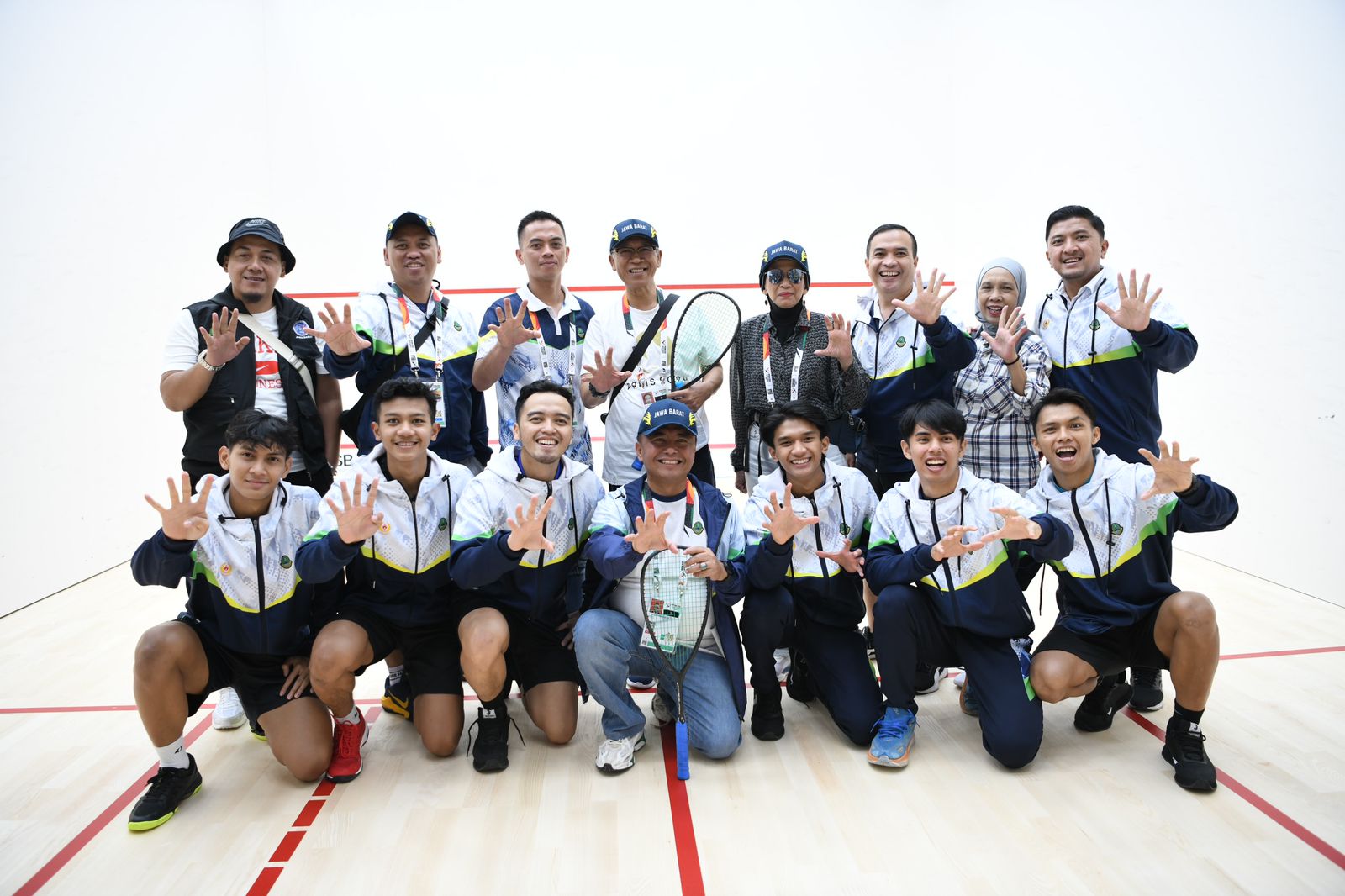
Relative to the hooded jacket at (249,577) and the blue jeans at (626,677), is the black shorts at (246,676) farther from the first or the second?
the blue jeans at (626,677)

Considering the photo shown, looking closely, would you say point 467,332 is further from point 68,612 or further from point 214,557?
point 68,612

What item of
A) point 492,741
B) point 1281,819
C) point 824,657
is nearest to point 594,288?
point 824,657

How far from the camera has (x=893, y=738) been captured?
87.1 inches

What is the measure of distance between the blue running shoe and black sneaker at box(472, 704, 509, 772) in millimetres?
1033

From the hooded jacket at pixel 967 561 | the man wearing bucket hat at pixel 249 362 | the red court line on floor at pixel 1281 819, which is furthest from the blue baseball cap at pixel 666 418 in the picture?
the red court line on floor at pixel 1281 819

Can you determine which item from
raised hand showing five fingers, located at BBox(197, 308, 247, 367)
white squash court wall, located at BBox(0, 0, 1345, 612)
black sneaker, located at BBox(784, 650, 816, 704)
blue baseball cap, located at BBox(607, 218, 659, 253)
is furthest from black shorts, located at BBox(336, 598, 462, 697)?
white squash court wall, located at BBox(0, 0, 1345, 612)

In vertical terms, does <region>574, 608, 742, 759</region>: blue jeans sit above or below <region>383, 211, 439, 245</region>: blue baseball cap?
below

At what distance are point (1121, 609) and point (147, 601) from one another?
426 centimetres

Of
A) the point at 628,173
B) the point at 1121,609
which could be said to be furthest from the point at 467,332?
Answer: the point at 628,173

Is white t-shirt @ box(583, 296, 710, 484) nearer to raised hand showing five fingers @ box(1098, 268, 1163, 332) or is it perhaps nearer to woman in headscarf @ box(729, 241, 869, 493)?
woman in headscarf @ box(729, 241, 869, 493)

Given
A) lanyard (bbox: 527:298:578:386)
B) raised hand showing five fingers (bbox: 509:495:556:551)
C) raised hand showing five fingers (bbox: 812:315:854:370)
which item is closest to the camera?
raised hand showing five fingers (bbox: 509:495:556:551)

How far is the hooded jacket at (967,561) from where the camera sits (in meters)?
2.23

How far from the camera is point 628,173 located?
6.24m

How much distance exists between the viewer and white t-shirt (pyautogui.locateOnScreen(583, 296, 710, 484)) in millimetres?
2654
